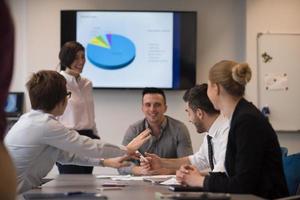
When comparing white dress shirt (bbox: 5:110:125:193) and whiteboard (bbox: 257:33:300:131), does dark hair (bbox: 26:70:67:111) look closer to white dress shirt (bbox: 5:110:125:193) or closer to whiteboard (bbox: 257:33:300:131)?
white dress shirt (bbox: 5:110:125:193)

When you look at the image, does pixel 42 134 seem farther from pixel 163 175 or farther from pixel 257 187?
pixel 257 187

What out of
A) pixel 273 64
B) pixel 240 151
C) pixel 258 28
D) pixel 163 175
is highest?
pixel 258 28

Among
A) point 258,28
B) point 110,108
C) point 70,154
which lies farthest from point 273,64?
point 70,154

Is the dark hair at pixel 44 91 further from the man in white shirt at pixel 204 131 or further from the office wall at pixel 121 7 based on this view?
the office wall at pixel 121 7

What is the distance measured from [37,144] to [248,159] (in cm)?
114

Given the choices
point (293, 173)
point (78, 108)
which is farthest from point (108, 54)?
point (293, 173)

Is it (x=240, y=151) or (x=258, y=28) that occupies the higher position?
(x=258, y=28)

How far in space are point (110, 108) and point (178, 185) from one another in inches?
122

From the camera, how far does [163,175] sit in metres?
3.22

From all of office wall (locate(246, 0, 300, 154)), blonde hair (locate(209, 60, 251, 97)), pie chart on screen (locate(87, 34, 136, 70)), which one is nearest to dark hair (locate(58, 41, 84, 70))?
pie chart on screen (locate(87, 34, 136, 70))

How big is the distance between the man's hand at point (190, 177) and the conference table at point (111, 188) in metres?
0.09

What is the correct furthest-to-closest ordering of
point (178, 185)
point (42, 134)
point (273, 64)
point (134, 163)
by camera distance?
point (273, 64)
point (134, 163)
point (42, 134)
point (178, 185)

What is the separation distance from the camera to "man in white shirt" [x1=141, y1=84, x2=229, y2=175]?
2951 millimetres

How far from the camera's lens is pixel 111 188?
247 centimetres
